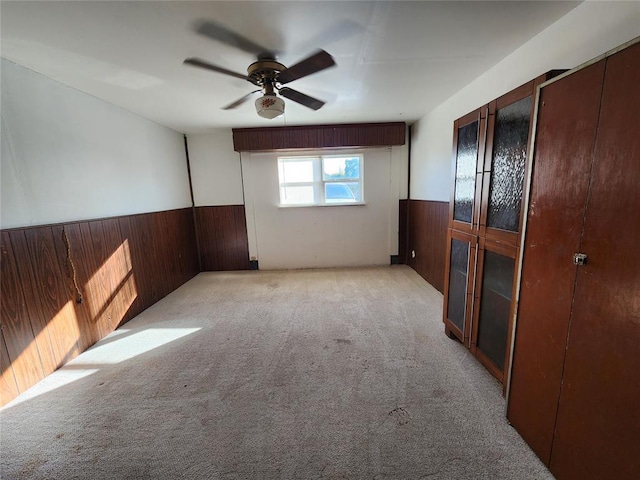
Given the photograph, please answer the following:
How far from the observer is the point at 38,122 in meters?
2.06

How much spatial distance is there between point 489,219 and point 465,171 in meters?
0.48

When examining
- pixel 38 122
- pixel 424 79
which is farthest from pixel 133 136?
pixel 424 79

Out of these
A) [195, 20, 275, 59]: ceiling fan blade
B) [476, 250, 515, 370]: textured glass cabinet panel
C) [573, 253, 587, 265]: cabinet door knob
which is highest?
[195, 20, 275, 59]: ceiling fan blade

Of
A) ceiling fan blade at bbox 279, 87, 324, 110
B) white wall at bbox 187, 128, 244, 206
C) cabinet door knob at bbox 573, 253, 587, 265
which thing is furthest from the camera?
white wall at bbox 187, 128, 244, 206

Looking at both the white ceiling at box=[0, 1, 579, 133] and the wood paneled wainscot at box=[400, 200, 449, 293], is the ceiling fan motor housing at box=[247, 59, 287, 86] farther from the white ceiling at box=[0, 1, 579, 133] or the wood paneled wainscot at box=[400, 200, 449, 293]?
the wood paneled wainscot at box=[400, 200, 449, 293]

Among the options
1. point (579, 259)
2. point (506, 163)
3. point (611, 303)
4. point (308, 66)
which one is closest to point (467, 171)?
point (506, 163)

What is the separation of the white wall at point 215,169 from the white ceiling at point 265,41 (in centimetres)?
165

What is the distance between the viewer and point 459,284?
2.20 metres

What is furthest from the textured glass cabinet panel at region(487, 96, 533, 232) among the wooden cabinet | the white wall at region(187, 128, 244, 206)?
the white wall at region(187, 128, 244, 206)

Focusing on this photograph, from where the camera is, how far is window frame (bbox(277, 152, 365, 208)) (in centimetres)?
443

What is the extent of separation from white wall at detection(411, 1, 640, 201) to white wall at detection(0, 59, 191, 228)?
3.78 m

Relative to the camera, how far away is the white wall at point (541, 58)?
50.8 inches

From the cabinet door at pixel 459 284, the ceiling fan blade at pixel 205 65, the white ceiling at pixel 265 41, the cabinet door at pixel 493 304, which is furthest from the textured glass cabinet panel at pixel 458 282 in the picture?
the ceiling fan blade at pixel 205 65

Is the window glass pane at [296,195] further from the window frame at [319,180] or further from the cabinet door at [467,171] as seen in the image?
the cabinet door at [467,171]
